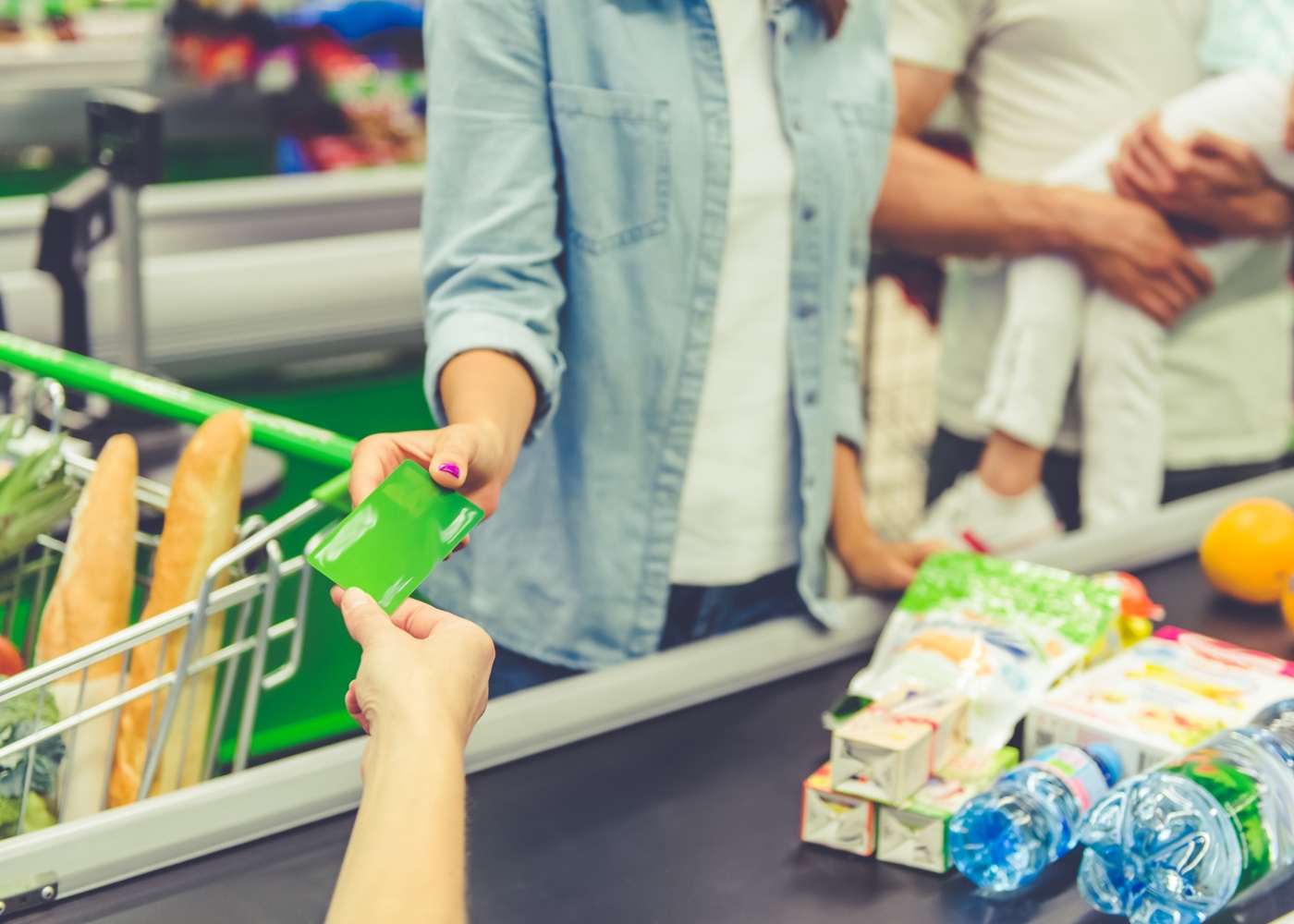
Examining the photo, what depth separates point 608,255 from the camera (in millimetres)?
1246

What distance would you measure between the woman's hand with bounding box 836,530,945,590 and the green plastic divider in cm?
64

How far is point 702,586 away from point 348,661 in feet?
4.11

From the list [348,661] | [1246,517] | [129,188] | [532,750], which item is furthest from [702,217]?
[348,661]

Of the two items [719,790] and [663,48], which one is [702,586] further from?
[663,48]

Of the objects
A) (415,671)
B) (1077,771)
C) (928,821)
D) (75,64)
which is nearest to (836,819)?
(928,821)

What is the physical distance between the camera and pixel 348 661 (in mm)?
2459

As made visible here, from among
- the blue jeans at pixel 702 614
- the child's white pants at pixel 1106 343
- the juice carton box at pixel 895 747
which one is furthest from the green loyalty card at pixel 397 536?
the child's white pants at pixel 1106 343

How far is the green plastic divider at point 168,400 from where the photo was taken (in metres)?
1.06

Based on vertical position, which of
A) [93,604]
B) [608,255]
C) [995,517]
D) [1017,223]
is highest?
[608,255]

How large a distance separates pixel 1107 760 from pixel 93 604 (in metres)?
0.81

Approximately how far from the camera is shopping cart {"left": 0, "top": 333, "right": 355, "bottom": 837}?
856mm

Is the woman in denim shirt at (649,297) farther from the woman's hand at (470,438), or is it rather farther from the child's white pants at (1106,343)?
the child's white pants at (1106,343)

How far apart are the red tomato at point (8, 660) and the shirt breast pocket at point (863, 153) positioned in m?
0.95

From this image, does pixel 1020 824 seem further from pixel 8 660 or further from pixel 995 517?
pixel 995 517
